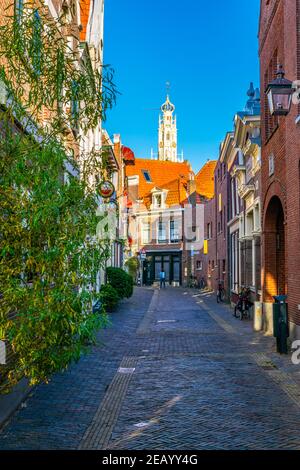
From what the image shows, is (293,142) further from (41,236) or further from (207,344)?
(41,236)

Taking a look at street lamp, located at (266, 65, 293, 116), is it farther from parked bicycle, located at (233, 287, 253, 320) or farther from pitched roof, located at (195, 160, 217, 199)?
pitched roof, located at (195, 160, 217, 199)

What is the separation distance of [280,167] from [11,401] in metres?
9.88

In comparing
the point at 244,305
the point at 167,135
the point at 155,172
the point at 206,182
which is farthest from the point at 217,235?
the point at 167,135

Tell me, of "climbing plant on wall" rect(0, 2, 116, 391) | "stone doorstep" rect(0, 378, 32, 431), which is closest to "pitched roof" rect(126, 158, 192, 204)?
"stone doorstep" rect(0, 378, 32, 431)

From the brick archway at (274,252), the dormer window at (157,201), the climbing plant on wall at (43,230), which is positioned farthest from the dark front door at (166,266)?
the climbing plant on wall at (43,230)

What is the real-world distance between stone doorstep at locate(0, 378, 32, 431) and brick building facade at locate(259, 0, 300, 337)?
22.1 feet

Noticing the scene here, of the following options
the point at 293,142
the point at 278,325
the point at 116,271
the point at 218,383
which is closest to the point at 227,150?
the point at 116,271

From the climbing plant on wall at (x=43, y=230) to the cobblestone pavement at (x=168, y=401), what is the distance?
1804 millimetres

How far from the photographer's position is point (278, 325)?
12000 mm

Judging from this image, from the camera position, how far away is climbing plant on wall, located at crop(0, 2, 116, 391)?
4.41 metres

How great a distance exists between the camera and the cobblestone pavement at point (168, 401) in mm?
6168

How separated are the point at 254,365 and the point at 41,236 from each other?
7.43 m

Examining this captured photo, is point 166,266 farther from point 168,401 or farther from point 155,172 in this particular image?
point 168,401

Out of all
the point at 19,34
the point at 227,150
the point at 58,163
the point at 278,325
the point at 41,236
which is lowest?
the point at 278,325
